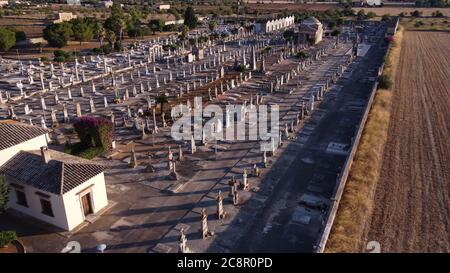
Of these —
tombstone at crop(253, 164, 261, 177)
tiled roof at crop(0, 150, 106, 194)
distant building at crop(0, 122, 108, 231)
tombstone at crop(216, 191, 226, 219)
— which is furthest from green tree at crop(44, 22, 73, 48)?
tombstone at crop(216, 191, 226, 219)

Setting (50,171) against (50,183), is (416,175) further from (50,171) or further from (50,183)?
(50,171)

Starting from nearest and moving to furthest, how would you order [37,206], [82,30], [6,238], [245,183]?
[6,238]
[37,206]
[245,183]
[82,30]

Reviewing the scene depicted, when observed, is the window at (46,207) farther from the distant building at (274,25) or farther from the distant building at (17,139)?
the distant building at (274,25)

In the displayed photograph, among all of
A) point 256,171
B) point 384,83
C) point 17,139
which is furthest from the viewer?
point 384,83

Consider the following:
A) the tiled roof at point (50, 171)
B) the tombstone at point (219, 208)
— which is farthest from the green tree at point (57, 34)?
the tombstone at point (219, 208)

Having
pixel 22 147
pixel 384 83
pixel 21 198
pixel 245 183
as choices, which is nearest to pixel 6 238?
pixel 21 198

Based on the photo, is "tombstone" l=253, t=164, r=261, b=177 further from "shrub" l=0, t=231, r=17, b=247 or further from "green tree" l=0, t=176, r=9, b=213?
"green tree" l=0, t=176, r=9, b=213
